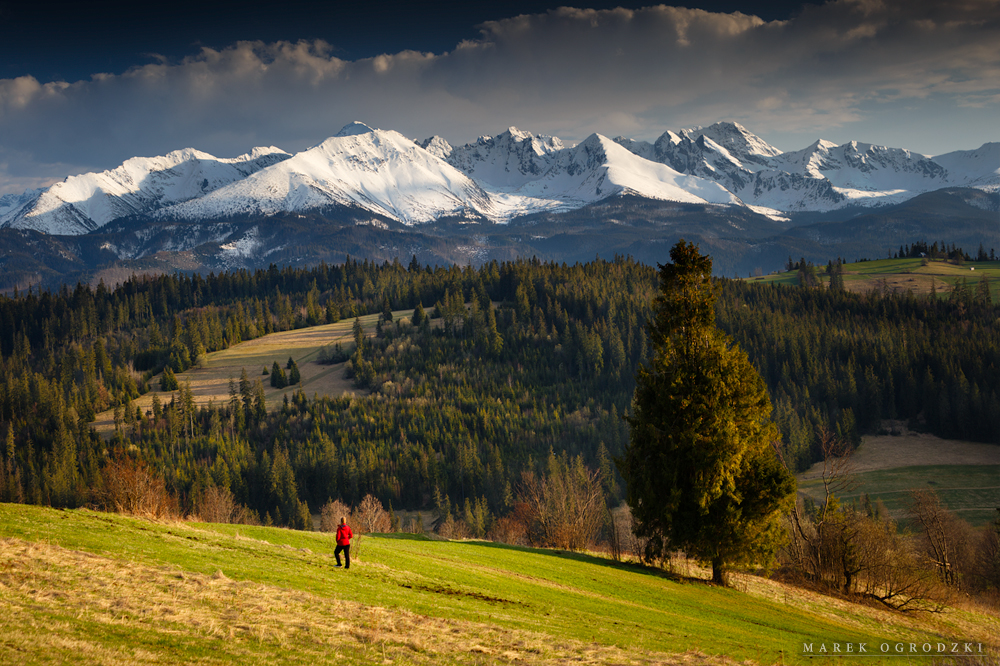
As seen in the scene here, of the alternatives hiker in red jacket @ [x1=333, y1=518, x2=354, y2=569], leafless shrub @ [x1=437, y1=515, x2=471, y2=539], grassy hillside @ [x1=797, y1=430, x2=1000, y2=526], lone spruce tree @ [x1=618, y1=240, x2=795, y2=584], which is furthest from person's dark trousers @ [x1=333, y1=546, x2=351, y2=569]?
grassy hillside @ [x1=797, y1=430, x2=1000, y2=526]

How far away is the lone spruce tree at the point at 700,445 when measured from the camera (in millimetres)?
35625

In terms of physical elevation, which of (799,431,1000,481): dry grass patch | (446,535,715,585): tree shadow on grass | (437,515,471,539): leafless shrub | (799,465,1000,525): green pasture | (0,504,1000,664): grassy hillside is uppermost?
(0,504,1000,664): grassy hillside

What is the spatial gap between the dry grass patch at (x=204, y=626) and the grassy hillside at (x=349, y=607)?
0.06 meters

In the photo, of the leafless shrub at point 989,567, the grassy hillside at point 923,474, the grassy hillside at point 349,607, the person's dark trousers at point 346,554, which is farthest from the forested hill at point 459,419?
the person's dark trousers at point 346,554

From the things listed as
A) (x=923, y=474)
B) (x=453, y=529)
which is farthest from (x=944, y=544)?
(x=923, y=474)

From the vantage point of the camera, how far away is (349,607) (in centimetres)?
2127

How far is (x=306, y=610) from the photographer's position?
20.2 m

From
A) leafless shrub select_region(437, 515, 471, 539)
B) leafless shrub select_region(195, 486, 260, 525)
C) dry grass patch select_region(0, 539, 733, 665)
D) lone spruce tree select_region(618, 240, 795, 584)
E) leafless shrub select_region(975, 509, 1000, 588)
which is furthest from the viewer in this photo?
leafless shrub select_region(437, 515, 471, 539)

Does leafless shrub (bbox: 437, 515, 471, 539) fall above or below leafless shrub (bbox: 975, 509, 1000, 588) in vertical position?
below

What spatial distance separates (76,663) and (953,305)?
236927 millimetres

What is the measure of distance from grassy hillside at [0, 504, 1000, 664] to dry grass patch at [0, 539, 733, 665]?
0.06 meters

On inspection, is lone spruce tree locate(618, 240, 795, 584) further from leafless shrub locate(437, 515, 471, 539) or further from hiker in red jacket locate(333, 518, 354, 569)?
leafless shrub locate(437, 515, 471, 539)

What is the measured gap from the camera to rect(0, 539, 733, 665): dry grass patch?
15.4 metres

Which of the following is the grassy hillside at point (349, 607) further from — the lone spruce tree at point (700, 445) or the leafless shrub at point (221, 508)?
the leafless shrub at point (221, 508)
